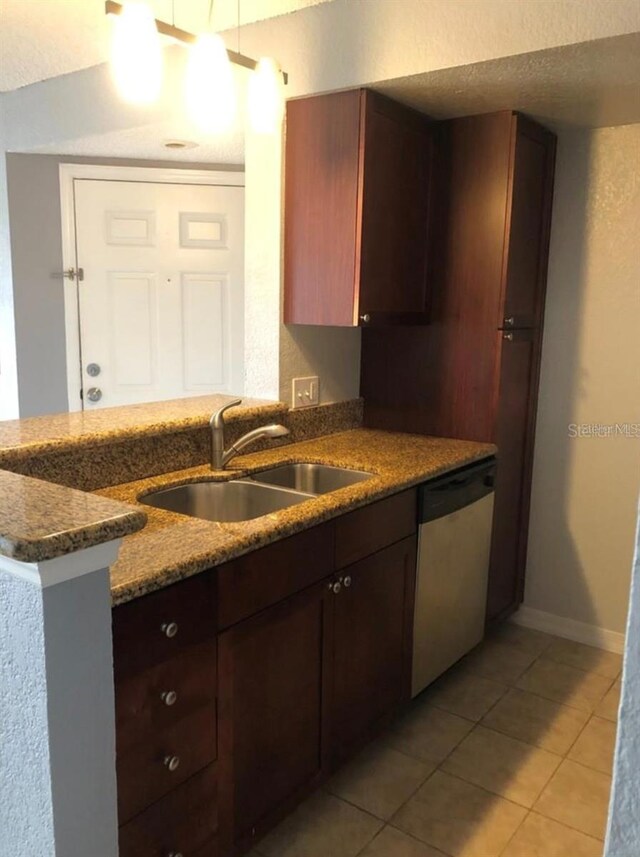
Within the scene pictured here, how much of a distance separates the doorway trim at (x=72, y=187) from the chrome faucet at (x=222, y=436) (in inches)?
55.8

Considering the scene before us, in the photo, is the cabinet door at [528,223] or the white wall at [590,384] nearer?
the cabinet door at [528,223]

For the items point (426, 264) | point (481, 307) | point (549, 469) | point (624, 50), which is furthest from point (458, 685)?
point (624, 50)

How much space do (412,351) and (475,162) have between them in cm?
71

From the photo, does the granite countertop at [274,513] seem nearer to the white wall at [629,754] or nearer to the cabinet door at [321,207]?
the cabinet door at [321,207]

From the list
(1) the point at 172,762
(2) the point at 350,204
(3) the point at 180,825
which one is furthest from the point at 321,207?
(3) the point at 180,825

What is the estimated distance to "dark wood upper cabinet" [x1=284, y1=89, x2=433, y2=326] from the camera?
228 centimetres

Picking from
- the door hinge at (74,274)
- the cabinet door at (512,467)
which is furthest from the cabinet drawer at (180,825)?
the door hinge at (74,274)

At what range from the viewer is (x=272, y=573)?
1.68 metres

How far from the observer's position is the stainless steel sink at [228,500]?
209 centimetres

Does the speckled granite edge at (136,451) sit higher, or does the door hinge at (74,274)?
the door hinge at (74,274)

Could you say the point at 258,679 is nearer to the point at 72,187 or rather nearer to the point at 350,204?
the point at 350,204

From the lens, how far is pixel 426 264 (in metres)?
2.67

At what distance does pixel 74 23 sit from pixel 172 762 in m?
2.21

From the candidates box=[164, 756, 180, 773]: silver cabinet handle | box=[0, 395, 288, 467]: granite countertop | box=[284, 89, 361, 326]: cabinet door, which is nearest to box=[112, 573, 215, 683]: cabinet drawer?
box=[164, 756, 180, 773]: silver cabinet handle
